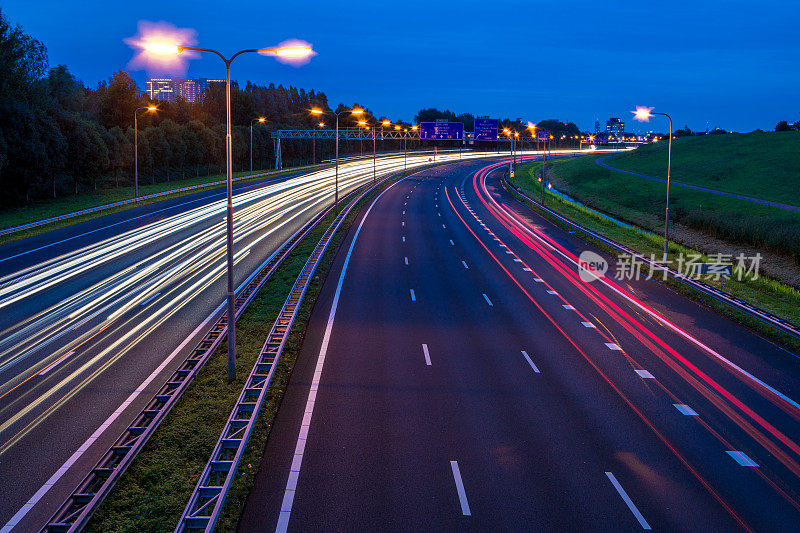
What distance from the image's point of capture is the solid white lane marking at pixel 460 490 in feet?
38.0

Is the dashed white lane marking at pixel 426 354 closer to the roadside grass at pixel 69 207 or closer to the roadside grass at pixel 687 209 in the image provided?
the roadside grass at pixel 69 207

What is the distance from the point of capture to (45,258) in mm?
33656

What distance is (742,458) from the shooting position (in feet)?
45.8

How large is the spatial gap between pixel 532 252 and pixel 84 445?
105 ft

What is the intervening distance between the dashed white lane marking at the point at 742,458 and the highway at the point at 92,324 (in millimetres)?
14390

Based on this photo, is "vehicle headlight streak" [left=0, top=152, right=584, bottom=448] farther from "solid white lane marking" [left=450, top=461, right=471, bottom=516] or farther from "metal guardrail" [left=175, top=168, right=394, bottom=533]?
"solid white lane marking" [left=450, top=461, right=471, bottom=516]

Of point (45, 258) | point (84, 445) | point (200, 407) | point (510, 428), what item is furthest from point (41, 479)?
point (45, 258)

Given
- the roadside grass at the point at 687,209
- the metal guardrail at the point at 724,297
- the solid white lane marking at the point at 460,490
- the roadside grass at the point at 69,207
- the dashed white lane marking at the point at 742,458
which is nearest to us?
the solid white lane marking at the point at 460,490

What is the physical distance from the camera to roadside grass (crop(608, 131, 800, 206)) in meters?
76.0

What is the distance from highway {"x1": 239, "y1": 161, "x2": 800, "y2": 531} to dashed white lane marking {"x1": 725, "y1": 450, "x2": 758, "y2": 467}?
0.17 ft

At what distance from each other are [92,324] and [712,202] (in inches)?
2646

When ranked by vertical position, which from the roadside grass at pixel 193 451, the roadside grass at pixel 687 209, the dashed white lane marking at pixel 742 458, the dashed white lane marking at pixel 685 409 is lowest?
the dashed white lane marking at pixel 742 458

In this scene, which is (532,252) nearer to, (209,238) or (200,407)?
(209,238)

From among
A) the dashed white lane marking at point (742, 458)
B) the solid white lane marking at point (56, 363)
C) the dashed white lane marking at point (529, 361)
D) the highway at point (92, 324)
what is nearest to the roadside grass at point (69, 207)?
the highway at point (92, 324)
